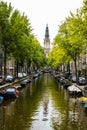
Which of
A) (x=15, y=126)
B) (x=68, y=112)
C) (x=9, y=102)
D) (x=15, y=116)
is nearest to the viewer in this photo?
(x=15, y=126)

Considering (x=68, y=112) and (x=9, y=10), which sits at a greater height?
(x=9, y=10)

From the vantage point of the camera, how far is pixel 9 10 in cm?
8112

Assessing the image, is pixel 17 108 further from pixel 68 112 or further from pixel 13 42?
pixel 13 42

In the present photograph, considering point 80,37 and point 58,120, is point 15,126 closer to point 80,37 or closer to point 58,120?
point 58,120

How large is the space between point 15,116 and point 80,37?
21686 mm

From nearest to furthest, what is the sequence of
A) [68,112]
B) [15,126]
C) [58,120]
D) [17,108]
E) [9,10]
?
[15,126], [58,120], [68,112], [17,108], [9,10]

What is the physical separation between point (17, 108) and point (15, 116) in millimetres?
7568

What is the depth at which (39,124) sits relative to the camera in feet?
124

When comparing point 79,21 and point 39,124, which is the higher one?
point 79,21

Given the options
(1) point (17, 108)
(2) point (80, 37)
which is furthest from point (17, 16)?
(1) point (17, 108)

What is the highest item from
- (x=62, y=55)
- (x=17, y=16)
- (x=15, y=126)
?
(x=17, y=16)

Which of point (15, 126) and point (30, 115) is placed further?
point (30, 115)

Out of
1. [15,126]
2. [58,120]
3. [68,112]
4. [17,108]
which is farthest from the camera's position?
[17,108]

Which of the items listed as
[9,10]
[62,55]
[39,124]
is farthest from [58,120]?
[62,55]
